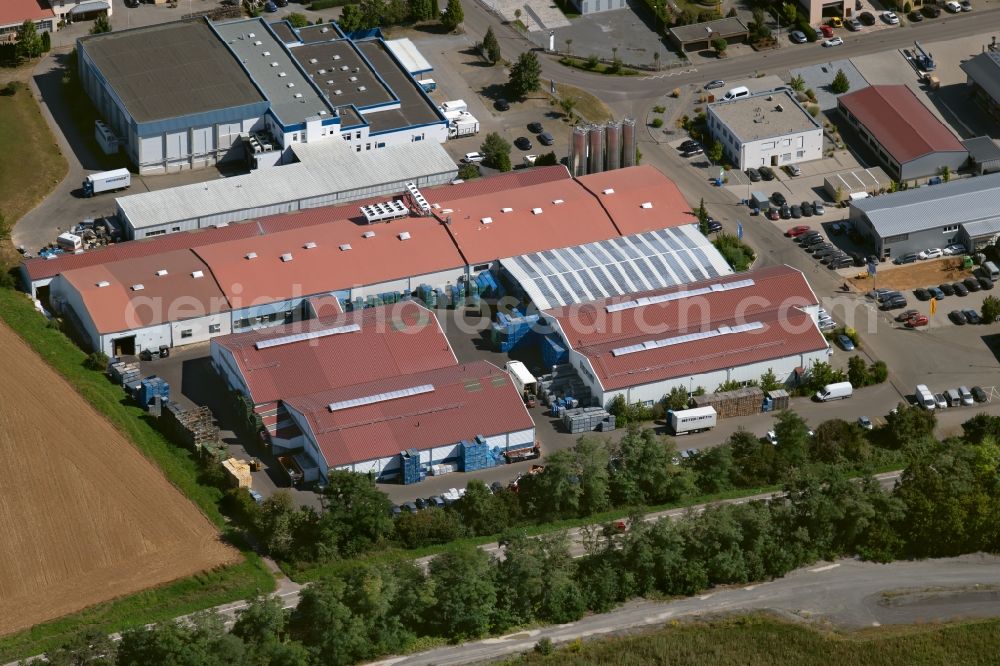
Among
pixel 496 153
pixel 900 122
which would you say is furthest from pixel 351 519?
pixel 900 122

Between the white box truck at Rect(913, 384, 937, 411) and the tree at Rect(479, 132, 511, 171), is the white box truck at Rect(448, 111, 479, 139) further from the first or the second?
the white box truck at Rect(913, 384, 937, 411)

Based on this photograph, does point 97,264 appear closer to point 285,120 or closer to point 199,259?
point 199,259

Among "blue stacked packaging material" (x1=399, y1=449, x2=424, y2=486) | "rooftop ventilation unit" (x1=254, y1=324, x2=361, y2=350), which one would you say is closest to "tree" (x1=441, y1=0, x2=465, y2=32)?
"rooftop ventilation unit" (x1=254, y1=324, x2=361, y2=350)

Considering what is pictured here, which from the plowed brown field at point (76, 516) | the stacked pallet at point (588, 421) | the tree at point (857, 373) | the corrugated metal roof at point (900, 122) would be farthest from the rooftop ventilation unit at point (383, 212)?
the corrugated metal roof at point (900, 122)

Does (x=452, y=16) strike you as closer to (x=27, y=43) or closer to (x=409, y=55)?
Answer: (x=409, y=55)

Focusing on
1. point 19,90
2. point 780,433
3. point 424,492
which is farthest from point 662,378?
point 19,90

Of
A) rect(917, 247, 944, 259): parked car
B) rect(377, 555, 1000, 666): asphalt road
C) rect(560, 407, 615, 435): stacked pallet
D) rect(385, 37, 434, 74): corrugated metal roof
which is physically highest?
rect(385, 37, 434, 74): corrugated metal roof
